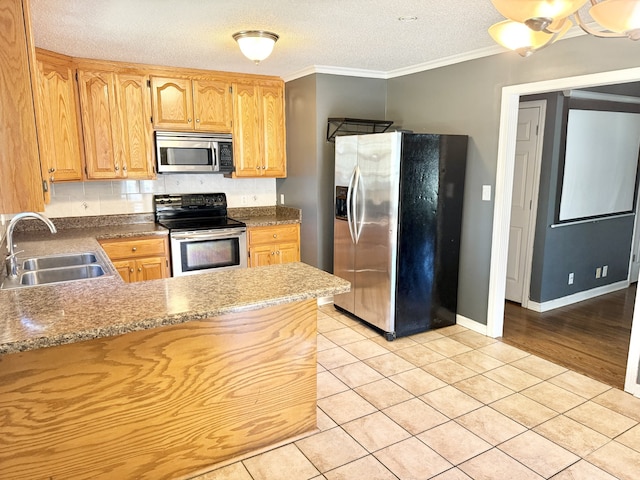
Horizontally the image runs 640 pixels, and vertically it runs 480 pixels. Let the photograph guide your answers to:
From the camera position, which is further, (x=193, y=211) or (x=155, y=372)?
(x=193, y=211)

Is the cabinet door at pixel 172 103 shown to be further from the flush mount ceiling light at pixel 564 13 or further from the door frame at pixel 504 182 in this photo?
the flush mount ceiling light at pixel 564 13

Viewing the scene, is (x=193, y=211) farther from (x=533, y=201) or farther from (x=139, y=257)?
(x=533, y=201)

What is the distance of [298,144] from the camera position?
437cm

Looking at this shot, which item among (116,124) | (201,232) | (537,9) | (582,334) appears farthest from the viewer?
(201,232)

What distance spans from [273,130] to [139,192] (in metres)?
1.44

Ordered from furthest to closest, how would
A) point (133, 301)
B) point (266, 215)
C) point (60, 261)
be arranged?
point (266, 215)
point (60, 261)
point (133, 301)

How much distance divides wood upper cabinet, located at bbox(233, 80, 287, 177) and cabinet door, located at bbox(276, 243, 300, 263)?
2.47 feet

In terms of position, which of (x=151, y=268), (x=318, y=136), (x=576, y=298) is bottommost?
(x=576, y=298)

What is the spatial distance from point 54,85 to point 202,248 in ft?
5.63

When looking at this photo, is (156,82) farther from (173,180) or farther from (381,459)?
(381,459)

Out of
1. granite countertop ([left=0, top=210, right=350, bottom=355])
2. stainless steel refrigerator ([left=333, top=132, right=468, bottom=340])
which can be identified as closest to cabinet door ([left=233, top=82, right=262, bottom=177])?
stainless steel refrigerator ([left=333, top=132, right=468, bottom=340])

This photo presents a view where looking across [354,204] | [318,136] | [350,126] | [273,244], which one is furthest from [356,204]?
[273,244]

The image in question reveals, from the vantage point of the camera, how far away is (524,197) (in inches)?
167

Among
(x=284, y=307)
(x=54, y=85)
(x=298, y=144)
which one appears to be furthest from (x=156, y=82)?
(x=284, y=307)
